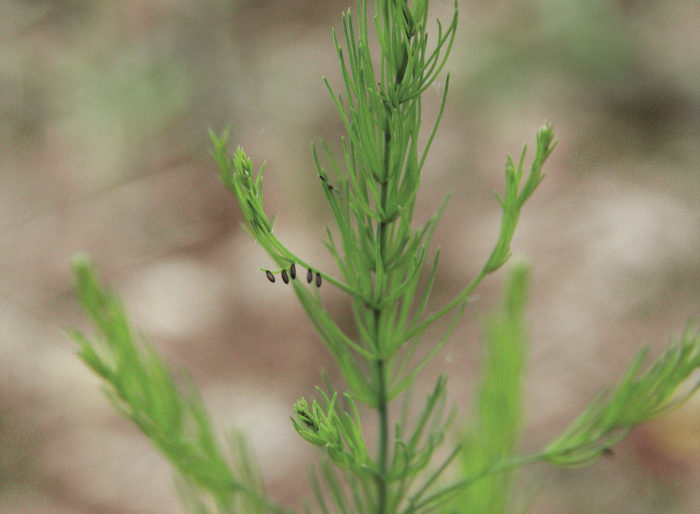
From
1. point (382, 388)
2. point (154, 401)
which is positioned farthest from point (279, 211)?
point (382, 388)

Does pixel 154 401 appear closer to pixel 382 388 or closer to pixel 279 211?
pixel 382 388

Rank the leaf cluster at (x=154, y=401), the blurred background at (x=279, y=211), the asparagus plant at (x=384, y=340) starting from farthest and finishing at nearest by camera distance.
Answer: the blurred background at (x=279, y=211)
the leaf cluster at (x=154, y=401)
the asparagus plant at (x=384, y=340)

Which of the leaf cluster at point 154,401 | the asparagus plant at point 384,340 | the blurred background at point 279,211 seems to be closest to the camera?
the asparagus plant at point 384,340

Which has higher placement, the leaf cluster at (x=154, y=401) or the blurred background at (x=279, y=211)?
the blurred background at (x=279, y=211)

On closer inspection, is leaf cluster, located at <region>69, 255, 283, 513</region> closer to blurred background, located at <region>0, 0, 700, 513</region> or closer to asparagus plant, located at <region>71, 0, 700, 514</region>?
asparagus plant, located at <region>71, 0, 700, 514</region>

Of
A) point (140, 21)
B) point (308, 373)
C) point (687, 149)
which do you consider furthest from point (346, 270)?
point (140, 21)

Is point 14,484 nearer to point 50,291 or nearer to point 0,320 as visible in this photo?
point 0,320

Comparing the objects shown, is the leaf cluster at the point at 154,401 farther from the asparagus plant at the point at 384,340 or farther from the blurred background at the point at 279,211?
the blurred background at the point at 279,211

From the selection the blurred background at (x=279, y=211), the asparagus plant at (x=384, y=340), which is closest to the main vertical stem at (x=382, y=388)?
the asparagus plant at (x=384, y=340)

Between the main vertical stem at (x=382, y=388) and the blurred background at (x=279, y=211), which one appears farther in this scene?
the blurred background at (x=279, y=211)
